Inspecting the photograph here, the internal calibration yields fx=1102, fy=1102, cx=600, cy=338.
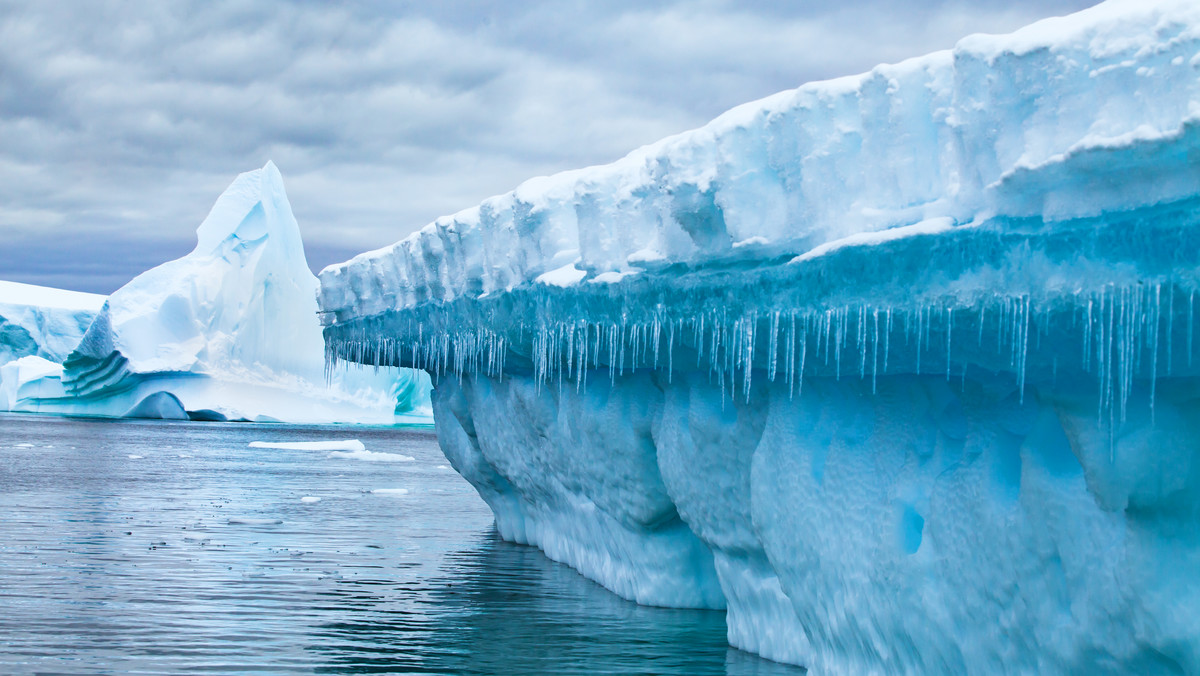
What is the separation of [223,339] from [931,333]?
131ft

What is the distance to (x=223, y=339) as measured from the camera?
41.2 meters

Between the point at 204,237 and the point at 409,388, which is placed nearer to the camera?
the point at 204,237

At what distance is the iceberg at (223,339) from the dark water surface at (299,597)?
23.1m

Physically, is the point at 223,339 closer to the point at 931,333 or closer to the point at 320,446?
the point at 320,446

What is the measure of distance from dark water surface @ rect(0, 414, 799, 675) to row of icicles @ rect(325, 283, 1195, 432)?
1.75 meters

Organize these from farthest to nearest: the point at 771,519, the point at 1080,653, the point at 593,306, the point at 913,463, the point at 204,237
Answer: the point at 204,237, the point at 593,306, the point at 771,519, the point at 913,463, the point at 1080,653

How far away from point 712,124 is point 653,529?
3.76 meters

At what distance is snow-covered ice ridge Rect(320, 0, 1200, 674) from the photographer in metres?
3.42

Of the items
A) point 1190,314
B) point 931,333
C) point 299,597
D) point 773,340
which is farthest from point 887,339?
point 299,597

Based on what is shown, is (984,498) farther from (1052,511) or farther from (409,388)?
(409,388)

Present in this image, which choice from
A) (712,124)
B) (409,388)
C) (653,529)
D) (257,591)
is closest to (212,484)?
(257,591)

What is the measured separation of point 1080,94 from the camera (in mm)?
3396

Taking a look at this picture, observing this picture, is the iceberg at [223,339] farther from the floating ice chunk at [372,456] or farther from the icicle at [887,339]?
the icicle at [887,339]

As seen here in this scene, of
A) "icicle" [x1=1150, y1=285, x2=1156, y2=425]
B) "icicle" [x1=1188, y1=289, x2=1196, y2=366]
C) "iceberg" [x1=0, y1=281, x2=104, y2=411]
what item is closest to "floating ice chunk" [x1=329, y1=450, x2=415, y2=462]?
"iceberg" [x1=0, y1=281, x2=104, y2=411]
